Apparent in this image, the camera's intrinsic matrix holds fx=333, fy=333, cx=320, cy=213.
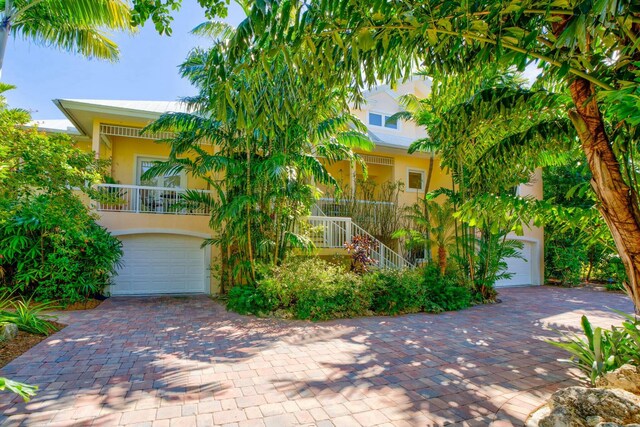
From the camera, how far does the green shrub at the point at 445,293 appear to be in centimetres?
841

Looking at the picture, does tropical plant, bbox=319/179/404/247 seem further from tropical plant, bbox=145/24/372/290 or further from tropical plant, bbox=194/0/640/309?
tropical plant, bbox=194/0/640/309

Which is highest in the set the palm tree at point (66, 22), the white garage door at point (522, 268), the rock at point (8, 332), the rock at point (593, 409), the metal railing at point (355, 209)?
the palm tree at point (66, 22)

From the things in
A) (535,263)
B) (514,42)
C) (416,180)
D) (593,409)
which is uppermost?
(514,42)

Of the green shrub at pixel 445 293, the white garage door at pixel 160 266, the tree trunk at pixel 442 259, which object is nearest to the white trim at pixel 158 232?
the white garage door at pixel 160 266

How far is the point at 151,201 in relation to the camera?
1048cm

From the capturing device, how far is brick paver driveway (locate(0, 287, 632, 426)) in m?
3.19

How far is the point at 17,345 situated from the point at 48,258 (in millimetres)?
3403

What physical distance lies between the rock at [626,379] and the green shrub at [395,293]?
4.50m

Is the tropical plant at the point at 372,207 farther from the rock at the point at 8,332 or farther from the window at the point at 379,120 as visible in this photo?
the rock at the point at 8,332

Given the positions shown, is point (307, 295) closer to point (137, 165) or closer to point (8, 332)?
point (8, 332)

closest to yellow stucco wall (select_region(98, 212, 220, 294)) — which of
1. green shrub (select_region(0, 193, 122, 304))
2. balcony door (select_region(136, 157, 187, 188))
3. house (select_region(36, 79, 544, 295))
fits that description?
house (select_region(36, 79, 544, 295))

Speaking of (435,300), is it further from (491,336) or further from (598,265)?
(598,265)

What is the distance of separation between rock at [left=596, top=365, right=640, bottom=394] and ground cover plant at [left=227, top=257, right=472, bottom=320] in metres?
4.50

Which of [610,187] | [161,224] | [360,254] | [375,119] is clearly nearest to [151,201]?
[161,224]
